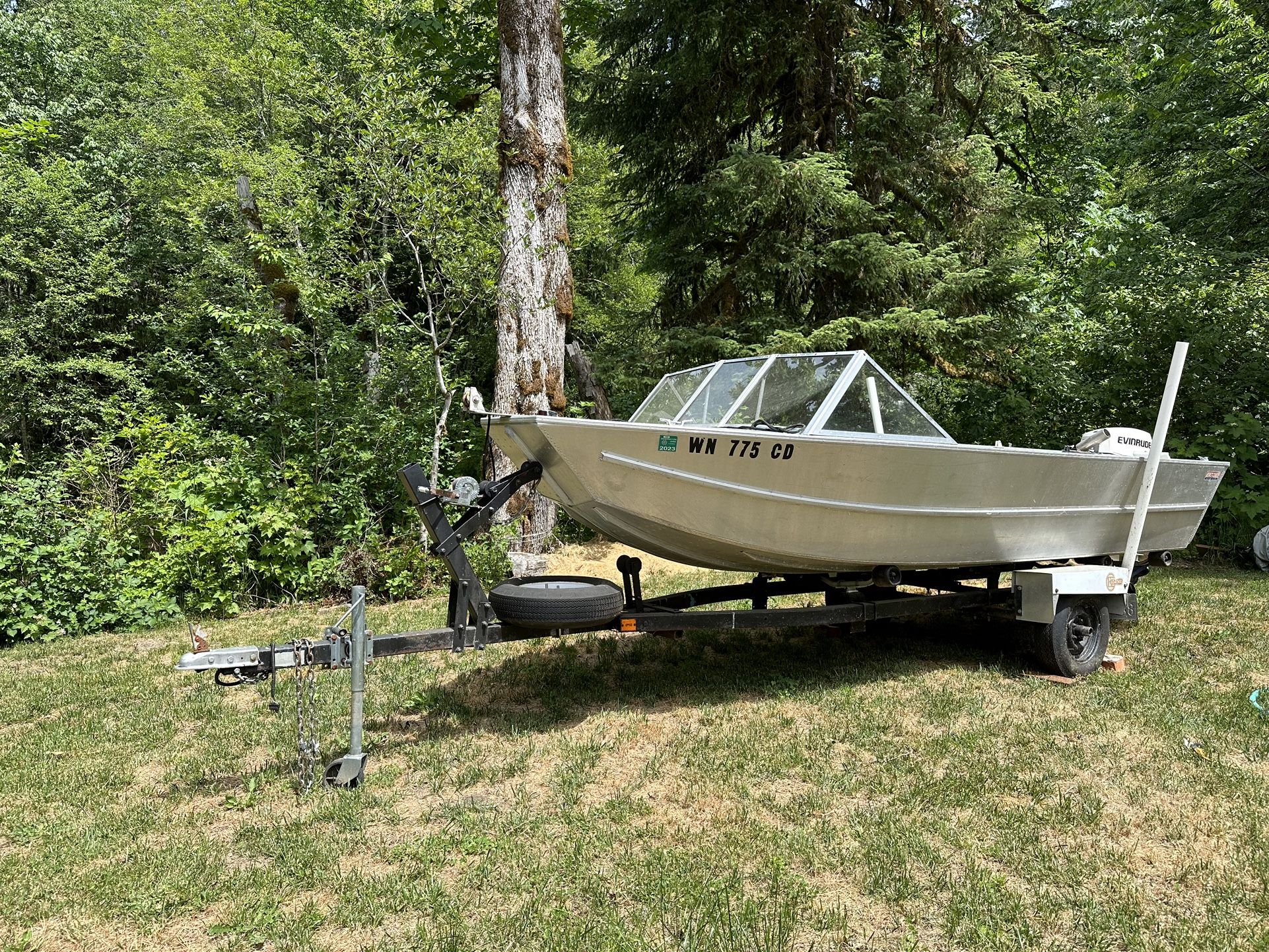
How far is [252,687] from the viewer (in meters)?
5.12

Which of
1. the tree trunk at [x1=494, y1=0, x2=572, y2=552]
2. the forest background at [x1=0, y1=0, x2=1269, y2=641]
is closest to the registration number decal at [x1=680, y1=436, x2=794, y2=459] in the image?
the tree trunk at [x1=494, y1=0, x2=572, y2=552]

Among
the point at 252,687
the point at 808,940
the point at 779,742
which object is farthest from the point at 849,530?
the point at 252,687

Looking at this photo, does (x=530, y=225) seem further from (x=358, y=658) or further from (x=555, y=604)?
(x=358, y=658)

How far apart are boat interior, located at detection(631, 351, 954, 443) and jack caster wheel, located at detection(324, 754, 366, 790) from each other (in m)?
2.46

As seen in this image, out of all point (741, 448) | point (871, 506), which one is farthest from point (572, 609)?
point (871, 506)

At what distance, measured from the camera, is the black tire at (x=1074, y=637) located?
480cm

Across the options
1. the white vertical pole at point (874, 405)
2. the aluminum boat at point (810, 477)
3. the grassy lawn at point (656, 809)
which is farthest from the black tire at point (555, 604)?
the white vertical pole at point (874, 405)

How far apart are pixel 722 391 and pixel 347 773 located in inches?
119

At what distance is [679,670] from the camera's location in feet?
16.9

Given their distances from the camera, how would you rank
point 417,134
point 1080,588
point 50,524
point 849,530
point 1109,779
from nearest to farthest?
point 1109,779 → point 849,530 → point 1080,588 → point 50,524 → point 417,134

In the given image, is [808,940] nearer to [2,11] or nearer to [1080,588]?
[1080,588]

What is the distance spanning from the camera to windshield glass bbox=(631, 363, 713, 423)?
5199 mm

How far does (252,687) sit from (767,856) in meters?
3.80

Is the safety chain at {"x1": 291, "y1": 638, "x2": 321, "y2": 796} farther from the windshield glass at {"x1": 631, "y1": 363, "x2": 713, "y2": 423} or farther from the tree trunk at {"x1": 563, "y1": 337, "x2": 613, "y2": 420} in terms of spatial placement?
the tree trunk at {"x1": 563, "y1": 337, "x2": 613, "y2": 420}
